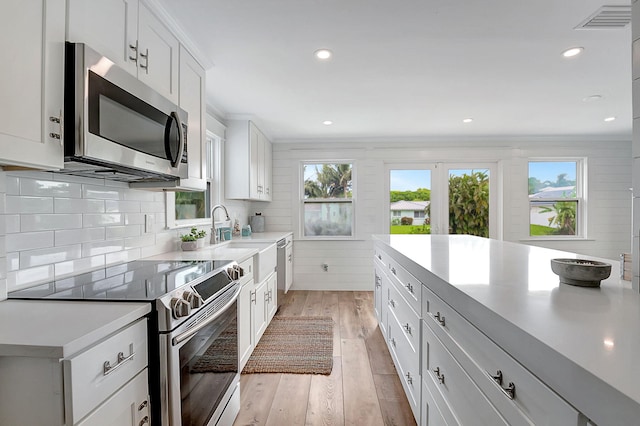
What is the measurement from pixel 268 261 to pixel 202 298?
5.58 feet

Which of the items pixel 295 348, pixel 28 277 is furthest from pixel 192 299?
pixel 295 348

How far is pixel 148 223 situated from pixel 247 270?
0.76 m

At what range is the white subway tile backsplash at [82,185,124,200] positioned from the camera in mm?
1662

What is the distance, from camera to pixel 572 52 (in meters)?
2.31

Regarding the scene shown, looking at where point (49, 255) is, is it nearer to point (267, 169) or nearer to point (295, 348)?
point (295, 348)

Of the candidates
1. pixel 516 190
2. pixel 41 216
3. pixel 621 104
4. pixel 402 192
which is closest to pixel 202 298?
pixel 41 216

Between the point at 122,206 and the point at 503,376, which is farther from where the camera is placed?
the point at 122,206

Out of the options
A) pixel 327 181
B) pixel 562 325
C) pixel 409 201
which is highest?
pixel 327 181

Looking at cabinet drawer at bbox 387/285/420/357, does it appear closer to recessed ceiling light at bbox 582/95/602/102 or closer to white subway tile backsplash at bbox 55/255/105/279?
white subway tile backsplash at bbox 55/255/105/279

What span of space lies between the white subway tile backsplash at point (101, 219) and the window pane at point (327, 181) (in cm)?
337

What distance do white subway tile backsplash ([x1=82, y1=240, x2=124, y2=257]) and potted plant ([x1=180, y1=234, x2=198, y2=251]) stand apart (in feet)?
1.92

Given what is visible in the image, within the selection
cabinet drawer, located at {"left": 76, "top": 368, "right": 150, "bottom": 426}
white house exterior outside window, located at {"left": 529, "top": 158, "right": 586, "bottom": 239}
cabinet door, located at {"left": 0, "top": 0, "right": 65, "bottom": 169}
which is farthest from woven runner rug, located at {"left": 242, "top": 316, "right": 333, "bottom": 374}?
white house exterior outside window, located at {"left": 529, "top": 158, "right": 586, "bottom": 239}

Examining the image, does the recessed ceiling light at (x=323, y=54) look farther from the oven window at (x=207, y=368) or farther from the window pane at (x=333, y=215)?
the window pane at (x=333, y=215)

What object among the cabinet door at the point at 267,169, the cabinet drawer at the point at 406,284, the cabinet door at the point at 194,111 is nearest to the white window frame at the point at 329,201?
the cabinet door at the point at 267,169
